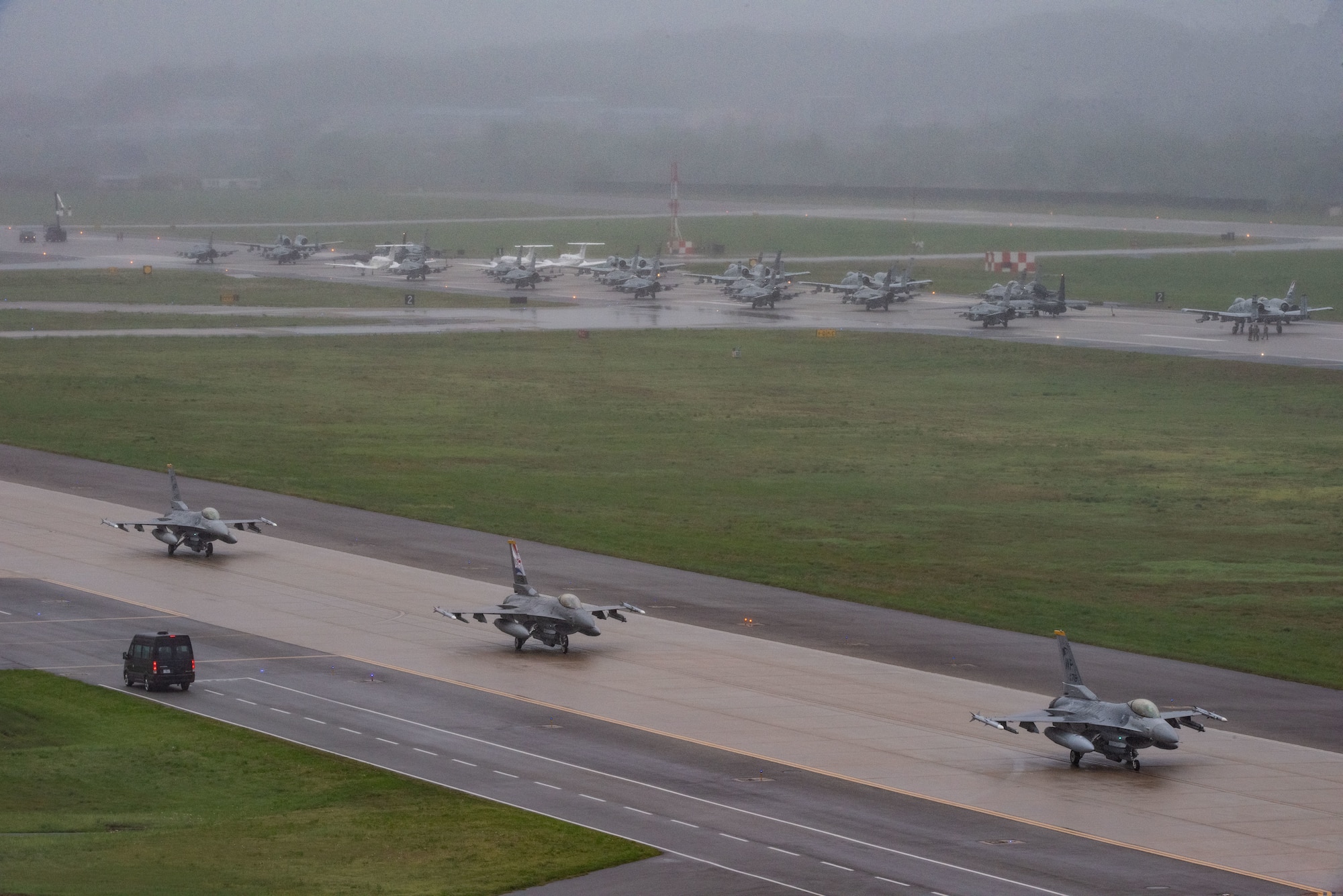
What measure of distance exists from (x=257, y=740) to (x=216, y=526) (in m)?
25.1

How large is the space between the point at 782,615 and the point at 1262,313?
103m

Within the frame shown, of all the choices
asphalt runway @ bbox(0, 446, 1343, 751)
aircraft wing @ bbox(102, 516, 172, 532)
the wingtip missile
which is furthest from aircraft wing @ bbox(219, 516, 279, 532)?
the wingtip missile

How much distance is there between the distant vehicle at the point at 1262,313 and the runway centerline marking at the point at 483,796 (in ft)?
401

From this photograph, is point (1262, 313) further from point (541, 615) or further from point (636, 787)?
point (636, 787)

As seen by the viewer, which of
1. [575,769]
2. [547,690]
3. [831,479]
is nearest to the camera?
[575,769]

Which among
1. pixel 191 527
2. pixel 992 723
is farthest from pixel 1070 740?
pixel 191 527

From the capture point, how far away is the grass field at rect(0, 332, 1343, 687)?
6694 centimetres

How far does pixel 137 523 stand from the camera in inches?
2884

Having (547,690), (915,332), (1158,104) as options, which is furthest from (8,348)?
(1158,104)

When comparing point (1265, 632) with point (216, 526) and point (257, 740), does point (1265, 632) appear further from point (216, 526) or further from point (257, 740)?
point (216, 526)

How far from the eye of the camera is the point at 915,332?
155 metres

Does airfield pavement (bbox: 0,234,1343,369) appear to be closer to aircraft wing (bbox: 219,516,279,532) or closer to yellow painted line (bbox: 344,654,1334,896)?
aircraft wing (bbox: 219,516,279,532)

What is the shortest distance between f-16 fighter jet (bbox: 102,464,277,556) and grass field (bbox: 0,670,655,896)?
69.5ft

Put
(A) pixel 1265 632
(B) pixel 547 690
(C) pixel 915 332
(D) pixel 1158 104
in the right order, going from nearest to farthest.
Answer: (B) pixel 547 690
(A) pixel 1265 632
(C) pixel 915 332
(D) pixel 1158 104
